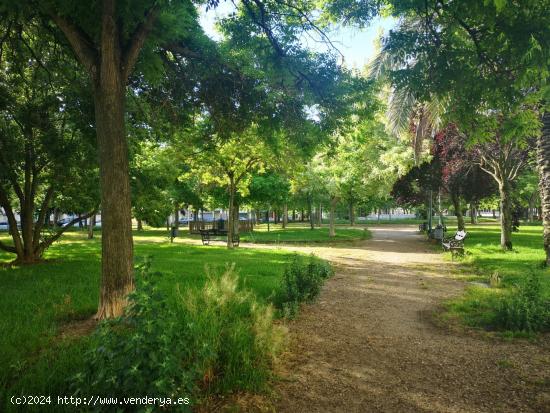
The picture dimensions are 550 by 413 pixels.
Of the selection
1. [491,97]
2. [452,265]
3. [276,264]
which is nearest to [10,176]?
[276,264]

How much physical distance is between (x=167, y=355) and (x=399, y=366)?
115 inches

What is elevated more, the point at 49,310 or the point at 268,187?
the point at 268,187

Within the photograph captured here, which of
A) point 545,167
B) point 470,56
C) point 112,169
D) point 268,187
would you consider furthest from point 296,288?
point 268,187

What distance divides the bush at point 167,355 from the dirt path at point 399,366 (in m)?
0.45

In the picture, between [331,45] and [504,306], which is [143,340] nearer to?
[504,306]

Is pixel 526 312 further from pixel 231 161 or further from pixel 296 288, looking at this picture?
pixel 231 161

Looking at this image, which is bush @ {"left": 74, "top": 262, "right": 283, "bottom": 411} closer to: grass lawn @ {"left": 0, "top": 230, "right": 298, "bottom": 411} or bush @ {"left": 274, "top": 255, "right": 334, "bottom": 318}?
grass lawn @ {"left": 0, "top": 230, "right": 298, "bottom": 411}

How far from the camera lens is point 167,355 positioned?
2820 mm

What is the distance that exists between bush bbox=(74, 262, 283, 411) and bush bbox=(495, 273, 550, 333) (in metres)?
3.81

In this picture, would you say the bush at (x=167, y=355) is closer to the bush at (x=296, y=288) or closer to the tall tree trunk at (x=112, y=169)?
the tall tree trunk at (x=112, y=169)

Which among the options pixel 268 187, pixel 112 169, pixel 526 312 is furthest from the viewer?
pixel 268 187

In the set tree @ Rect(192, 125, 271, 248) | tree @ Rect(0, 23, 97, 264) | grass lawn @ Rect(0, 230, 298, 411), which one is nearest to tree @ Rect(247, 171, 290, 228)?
tree @ Rect(192, 125, 271, 248)

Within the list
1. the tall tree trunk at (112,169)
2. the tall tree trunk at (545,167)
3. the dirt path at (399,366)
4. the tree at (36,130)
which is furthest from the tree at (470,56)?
the tree at (36,130)

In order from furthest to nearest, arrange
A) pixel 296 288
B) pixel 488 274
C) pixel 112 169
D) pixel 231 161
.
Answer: pixel 231 161 → pixel 488 274 → pixel 296 288 → pixel 112 169
